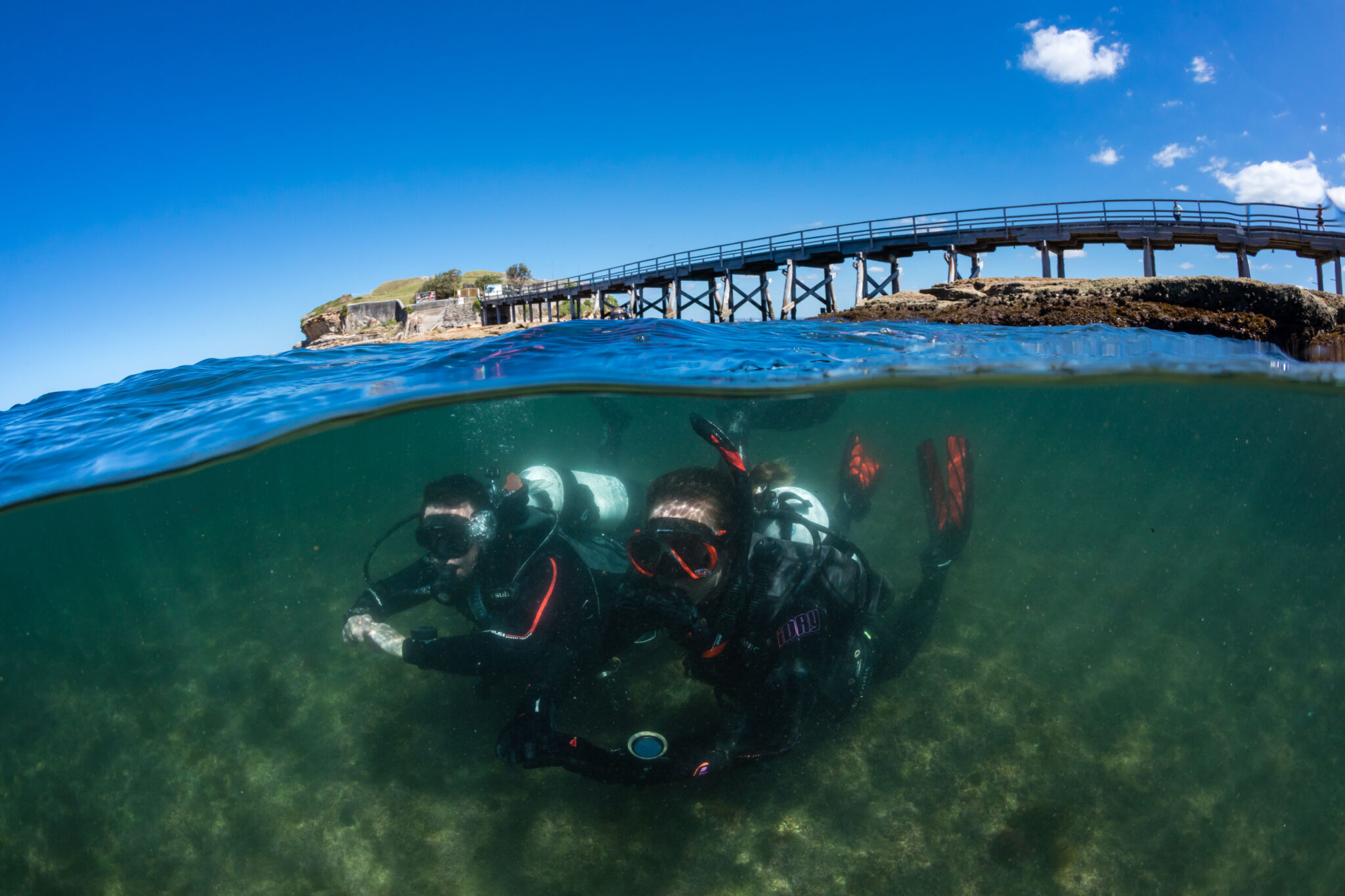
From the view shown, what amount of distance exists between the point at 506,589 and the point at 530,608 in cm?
38

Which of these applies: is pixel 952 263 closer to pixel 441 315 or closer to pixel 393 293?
pixel 441 315

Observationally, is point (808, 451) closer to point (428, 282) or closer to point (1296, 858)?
point (1296, 858)

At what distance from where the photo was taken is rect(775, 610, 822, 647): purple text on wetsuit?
4793 mm

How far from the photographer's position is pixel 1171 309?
992cm

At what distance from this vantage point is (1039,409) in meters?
9.30

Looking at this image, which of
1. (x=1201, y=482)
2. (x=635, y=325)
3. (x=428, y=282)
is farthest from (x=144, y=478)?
(x=428, y=282)

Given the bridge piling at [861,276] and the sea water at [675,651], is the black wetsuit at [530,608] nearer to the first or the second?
the sea water at [675,651]

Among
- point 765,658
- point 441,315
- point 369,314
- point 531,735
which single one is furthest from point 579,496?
point 369,314

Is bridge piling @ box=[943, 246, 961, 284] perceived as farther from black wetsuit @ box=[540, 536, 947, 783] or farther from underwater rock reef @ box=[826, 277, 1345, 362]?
black wetsuit @ box=[540, 536, 947, 783]

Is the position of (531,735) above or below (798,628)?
below

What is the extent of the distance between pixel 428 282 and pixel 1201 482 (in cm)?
6009

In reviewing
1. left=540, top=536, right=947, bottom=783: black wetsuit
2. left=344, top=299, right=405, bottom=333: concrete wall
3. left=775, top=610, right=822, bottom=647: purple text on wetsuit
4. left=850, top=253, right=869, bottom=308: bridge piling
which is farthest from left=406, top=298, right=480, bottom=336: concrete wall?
left=775, top=610, right=822, bottom=647: purple text on wetsuit

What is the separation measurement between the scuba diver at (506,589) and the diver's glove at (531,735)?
0.04 feet

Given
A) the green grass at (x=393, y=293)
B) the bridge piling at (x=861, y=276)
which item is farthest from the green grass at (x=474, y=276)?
the bridge piling at (x=861, y=276)
